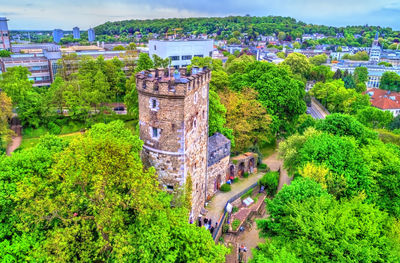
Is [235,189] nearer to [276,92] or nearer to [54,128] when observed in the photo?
[276,92]

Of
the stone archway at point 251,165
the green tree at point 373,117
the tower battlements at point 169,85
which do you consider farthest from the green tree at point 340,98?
the tower battlements at point 169,85

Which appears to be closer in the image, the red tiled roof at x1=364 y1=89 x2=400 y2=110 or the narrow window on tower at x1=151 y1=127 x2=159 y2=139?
the narrow window on tower at x1=151 y1=127 x2=159 y2=139

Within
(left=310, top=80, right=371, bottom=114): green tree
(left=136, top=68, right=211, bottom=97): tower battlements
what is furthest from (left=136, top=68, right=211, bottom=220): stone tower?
(left=310, top=80, right=371, bottom=114): green tree

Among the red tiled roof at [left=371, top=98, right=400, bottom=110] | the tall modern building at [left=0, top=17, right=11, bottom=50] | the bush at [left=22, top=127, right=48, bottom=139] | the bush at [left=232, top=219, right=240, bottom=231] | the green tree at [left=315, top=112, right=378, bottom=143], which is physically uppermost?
the tall modern building at [left=0, top=17, right=11, bottom=50]

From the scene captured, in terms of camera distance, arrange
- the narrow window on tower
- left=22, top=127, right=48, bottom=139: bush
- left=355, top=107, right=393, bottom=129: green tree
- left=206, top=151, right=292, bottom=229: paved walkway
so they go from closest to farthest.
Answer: the narrow window on tower < left=206, top=151, right=292, bottom=229: paved walkway < left=22, top=127, right=48, bottom=139: bush < left=355, top=107, right=393, bottom=129: green tree

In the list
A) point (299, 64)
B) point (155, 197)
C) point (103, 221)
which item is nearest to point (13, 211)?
point (103, 221)

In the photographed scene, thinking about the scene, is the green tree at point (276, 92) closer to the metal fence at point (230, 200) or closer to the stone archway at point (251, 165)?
the stone archway at point (251, 165)

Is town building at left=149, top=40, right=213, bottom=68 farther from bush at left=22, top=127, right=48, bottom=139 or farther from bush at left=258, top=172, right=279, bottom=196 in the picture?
bush at left=258, top=172, right=279, bottom=196
